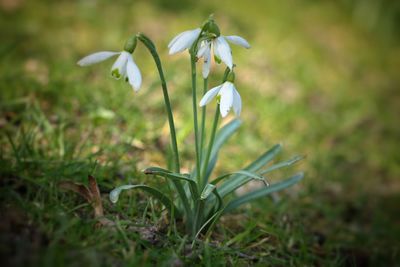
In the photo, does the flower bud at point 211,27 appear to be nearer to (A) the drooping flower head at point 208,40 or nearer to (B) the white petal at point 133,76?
(A) the drooping flower head at point 208,40

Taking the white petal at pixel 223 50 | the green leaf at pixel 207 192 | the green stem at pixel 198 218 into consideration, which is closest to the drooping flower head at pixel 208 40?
the white petal at pixel 223 50

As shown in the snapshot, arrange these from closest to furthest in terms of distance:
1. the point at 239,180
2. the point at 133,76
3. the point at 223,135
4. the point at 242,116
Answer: the point at 133,76 → the point at 239,180 → the point at 223,135 → the point at 242,116

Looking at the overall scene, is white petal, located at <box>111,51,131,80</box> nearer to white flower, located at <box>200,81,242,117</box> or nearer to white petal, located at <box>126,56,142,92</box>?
white petal, located at <box>126,56,142,92</box>

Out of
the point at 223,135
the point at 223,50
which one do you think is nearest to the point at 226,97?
the point at 223,50

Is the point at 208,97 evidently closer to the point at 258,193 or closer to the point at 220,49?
the point at 220,49

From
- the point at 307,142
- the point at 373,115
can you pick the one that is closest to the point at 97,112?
the point at 307,142

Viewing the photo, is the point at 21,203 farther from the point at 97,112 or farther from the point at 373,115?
the point at 373,115
